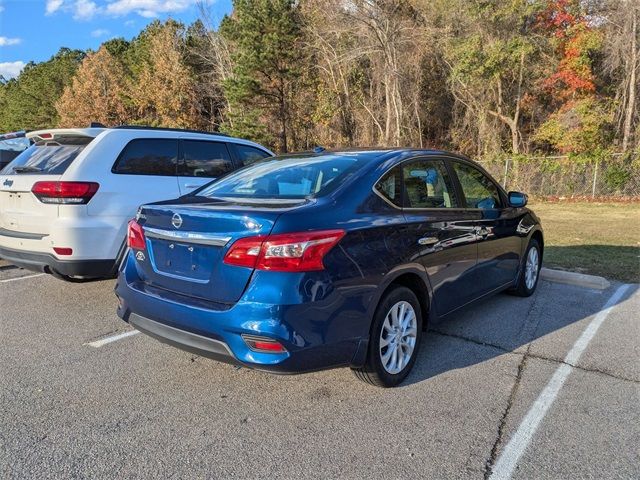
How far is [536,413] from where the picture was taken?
3.04 m

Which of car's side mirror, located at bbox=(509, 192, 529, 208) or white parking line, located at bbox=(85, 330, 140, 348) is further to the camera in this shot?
car's side mirror, located at bbox=(509, 192, 529, 208)

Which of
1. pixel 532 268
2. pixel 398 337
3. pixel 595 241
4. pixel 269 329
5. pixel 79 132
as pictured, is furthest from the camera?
pixel 595 241

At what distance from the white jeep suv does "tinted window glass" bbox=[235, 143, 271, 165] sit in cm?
114

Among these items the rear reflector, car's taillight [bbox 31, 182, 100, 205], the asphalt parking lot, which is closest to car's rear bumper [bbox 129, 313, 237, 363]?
the rear reflector

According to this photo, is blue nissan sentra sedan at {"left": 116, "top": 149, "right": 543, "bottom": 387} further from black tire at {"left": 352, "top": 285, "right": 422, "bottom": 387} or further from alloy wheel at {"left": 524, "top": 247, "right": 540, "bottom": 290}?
alloy wheel at {"left": 524, "top": 247, "right": 540, "bottom": 290}

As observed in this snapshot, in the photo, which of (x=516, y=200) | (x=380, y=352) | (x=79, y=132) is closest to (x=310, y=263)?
(x=380, y=352)

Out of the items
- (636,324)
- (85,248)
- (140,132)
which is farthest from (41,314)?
(636,324)

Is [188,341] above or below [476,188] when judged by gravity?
below

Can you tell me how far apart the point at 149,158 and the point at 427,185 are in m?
3.25

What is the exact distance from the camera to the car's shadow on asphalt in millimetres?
3803

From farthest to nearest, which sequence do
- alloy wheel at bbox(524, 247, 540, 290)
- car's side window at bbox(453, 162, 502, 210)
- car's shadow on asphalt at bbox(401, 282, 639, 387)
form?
alloy wheel at bbox(524, 247, 540, 290) < car's side window at bbox(453, 162, 502, 210) < car's shadow on asphalt at bbox(401, 282, 639, 387)

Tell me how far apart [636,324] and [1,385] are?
5.51 meters

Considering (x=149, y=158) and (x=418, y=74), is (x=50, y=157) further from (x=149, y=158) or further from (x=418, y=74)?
(x=418, y=74)

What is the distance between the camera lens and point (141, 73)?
45.3 metres
